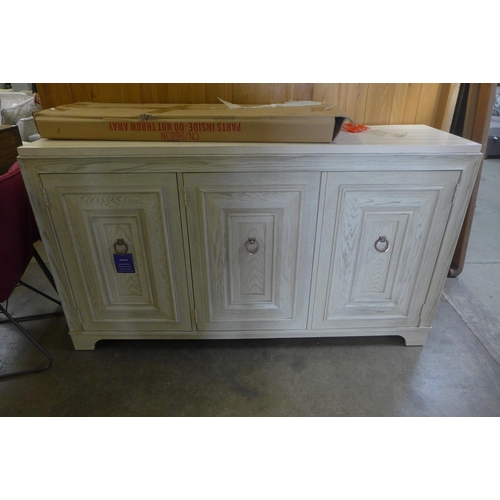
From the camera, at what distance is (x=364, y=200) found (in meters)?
1.28

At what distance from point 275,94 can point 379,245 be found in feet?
2.64

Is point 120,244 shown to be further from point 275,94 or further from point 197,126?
point 275,94

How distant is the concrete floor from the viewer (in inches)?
52.9

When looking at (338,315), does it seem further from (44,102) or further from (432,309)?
(44,102)

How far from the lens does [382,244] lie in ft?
4.50

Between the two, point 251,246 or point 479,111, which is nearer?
point 251,246

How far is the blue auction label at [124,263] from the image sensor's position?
1375mm

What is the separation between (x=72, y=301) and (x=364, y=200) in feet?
4.06

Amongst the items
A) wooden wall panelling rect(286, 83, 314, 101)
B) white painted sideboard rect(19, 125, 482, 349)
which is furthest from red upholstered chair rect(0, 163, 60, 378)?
wooden wall panelling rect(286, 83, 314, 101)

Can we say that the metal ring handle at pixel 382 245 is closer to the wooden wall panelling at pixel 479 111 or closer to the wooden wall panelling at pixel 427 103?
the wooden wall panelling at pixel 427 103

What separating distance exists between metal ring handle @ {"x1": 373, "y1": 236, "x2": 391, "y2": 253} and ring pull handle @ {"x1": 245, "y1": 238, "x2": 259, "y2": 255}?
0.46 meters

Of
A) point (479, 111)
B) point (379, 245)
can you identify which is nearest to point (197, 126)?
point (379, 245)

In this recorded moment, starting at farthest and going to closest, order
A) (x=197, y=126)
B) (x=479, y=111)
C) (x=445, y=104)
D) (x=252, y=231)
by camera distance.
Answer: (x=479, y=111), (x=445, y=104), (x=252, y=231), (x=197, y=126)

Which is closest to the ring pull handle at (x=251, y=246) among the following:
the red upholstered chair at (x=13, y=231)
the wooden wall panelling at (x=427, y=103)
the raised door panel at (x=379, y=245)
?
the raised door panel at (x=379, y=245)
